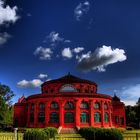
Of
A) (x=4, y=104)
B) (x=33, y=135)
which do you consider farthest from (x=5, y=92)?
(x=33, y=135)

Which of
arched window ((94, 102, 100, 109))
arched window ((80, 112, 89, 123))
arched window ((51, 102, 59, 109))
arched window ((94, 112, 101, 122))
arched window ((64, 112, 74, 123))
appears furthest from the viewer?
arched window ((94, 102, 100, 109))

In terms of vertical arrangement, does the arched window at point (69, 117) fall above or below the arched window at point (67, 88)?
below

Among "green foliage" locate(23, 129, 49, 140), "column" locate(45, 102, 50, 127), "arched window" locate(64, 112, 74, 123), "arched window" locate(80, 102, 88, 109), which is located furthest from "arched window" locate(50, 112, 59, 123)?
"green foliage" locate(23, 129, 49, 140)

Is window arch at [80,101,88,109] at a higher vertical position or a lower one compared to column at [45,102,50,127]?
higher

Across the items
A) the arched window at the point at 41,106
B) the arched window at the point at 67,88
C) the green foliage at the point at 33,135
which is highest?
the arched window at the point at 67,88

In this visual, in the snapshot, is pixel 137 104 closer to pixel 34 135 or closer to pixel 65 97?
pixel 65 97

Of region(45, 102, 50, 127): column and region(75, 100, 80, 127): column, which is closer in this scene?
region(75, 100, 80, 127): column

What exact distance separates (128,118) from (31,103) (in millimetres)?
36388

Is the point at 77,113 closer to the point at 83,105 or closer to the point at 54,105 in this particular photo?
the point at 83,105

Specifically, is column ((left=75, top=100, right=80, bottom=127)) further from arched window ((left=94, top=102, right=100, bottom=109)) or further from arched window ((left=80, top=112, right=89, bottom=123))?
arched window ((left=94, top=102, right=100, bottom=109))

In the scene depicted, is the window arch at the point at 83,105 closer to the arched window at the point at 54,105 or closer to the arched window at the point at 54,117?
the arched window at the point at 54,105

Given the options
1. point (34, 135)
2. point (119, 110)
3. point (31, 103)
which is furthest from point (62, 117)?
point (34, 135)

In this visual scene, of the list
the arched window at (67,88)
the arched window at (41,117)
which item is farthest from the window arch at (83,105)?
the arched window at (41,117)

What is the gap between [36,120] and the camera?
192 ft
